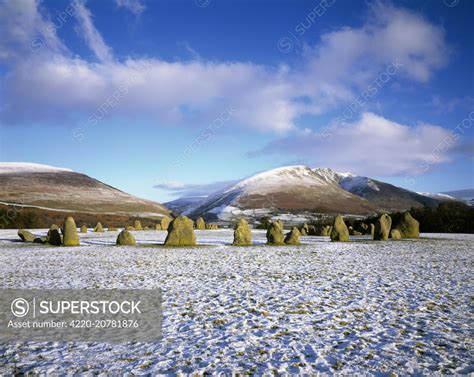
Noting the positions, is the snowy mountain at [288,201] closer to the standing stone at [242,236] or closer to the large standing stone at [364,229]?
the large standing stone at [364,229]

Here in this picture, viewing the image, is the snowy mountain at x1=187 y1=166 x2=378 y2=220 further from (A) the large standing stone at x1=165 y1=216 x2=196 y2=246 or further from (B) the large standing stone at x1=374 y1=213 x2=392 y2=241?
(A) the large standing stone at x1=165 y1=216 x2=196 y2=246

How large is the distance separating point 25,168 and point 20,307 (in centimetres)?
15888

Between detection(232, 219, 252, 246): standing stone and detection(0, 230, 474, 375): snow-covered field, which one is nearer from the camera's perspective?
detection(0, 230, 474, 375): snow-covered field

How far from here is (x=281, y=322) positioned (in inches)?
314

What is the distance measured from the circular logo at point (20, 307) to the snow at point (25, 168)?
147 m

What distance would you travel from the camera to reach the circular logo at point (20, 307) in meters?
8.72

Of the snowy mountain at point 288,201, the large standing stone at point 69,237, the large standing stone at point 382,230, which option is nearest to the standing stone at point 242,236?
the large standing stone at point 382,230

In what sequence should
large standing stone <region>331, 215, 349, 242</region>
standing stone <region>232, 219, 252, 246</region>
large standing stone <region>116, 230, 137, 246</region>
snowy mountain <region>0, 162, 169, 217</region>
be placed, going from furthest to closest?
1. snowy mountain <region>0, 162, 169, 217</region>
2. large standing stone <region>331, 215, 349, 242</region>
3. standing stone <region>232, 219, 252, 246</region>
4. large standing stone <region>116, 230, 137, 246</region>

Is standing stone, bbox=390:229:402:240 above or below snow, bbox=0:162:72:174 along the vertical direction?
below

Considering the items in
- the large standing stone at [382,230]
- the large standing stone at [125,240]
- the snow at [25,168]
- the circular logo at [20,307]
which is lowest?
the circular logo at [20,307]

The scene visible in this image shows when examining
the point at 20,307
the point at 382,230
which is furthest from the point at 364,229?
the point at 20,307

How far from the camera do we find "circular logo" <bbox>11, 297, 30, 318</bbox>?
28.6 feet

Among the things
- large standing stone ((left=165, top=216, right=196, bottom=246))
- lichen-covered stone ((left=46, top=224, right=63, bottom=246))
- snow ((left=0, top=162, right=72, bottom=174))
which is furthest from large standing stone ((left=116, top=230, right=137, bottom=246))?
snow ((left=0, top=162, right=72, bottom=174))

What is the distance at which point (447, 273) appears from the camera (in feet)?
46.3
